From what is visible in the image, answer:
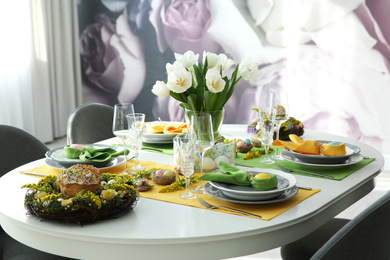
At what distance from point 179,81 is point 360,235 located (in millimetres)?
842

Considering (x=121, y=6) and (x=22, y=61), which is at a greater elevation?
(x=121, y=6)

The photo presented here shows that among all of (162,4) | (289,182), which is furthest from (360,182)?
(162,4)

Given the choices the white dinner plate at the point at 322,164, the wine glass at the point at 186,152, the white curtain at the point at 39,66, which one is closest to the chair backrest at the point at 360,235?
the wine glass at the point at 186,152

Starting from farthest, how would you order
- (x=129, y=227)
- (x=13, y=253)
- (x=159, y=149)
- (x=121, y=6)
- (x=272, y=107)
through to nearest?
1. (x=121, y=6)
2. (x=159, y=149)
3. (x=272, y=107)
4. (x=13, y=253)
5. (x=129, y=227)

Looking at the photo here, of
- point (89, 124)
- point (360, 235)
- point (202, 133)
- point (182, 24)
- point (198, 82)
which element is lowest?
point (89, 124)

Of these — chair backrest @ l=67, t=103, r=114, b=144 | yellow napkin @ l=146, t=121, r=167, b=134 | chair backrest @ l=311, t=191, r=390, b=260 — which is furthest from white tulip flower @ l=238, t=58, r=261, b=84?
chair backrest @ l=67, t=103, r=114, b=144

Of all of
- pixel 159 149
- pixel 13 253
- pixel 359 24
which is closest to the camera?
pixel 13 253

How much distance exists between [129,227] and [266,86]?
3.45 meters

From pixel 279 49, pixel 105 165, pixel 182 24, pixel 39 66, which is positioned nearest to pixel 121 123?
pixel 105 165

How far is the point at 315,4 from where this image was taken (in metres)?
4.21

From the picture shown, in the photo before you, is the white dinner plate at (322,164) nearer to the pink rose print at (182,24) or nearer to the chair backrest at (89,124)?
the chair backrest at (89,124)

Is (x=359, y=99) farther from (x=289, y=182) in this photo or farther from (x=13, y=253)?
(x=13, y=253)

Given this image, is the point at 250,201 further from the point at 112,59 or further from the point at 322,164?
the point at 112,59

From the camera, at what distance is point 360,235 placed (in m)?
1.09
